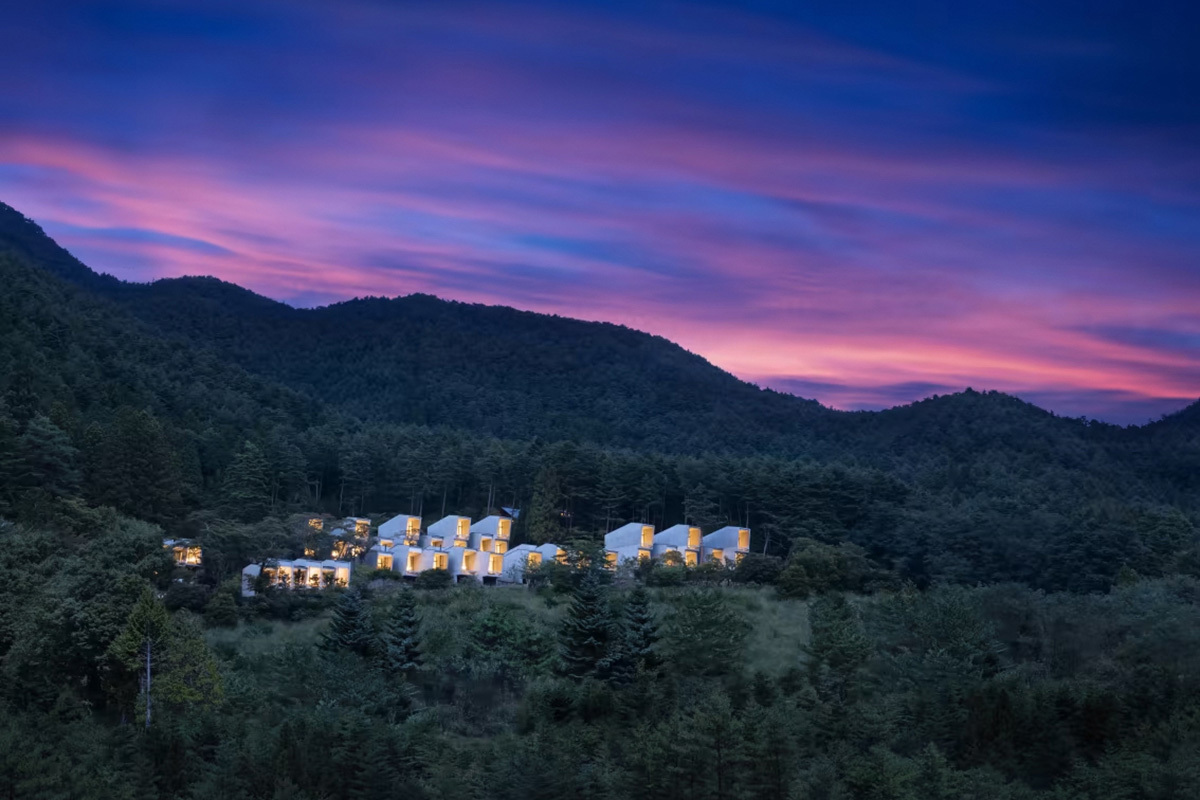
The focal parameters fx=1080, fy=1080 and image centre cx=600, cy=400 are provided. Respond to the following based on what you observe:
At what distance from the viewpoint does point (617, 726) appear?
24.8 metres

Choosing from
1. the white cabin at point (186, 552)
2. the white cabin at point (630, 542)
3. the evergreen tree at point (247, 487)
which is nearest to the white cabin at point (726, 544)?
the white cabin at point (630, 542)

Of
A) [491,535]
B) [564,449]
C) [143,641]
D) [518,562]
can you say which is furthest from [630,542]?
[143,641]

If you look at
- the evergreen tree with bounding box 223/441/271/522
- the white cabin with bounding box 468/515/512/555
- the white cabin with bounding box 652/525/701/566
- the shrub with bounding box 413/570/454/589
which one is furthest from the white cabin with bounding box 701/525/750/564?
the evergreen tree with bounding box 223/441/271/522

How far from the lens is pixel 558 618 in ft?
124

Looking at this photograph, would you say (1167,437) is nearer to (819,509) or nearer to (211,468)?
(819,509)

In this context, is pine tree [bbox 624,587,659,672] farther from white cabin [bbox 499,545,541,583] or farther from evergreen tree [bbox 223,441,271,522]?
evergreen tree [bbox 223,441,271,522]

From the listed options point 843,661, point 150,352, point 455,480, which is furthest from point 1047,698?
point 150,352

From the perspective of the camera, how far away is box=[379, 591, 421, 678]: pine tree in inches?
1216

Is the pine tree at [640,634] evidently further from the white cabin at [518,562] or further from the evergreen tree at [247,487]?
the evergreen tree at [247,487]

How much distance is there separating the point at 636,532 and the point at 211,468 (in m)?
23.4

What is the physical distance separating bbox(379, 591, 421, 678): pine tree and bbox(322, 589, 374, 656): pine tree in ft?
1.63

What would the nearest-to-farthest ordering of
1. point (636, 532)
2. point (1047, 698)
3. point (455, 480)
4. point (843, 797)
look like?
1. point (843, 797)
2. point (1047, 698)
3. point (636, 532)
4. point (455, 480)

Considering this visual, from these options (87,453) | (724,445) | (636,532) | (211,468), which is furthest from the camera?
(724,445)

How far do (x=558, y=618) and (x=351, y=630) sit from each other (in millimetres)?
8402
